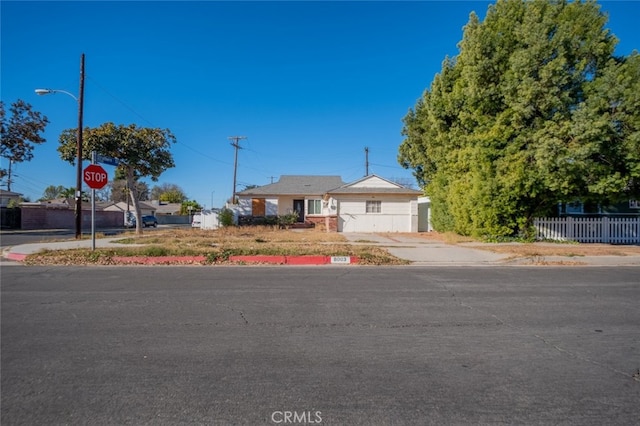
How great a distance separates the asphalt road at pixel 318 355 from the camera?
295cm

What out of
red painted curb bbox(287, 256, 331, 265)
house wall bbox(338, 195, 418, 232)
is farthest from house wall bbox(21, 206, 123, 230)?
red painted curb bbox(287, 256, 331, 265)

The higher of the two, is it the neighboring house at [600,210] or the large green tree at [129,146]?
the large green tree at [129,146]

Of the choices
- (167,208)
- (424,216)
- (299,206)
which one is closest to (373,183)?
(424,216)

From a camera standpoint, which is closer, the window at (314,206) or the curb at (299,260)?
the curb at (299,260)

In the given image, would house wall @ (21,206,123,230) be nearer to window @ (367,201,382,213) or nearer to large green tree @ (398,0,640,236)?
window @ (367,201,382,213)

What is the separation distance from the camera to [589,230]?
1834cm

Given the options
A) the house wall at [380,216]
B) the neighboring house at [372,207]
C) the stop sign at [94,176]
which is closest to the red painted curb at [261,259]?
the stop sign at [94,176]

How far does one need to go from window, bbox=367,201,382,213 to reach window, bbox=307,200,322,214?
21.5 ft

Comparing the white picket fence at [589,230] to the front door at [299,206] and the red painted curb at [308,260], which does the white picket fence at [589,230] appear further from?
the front door at [299,206]

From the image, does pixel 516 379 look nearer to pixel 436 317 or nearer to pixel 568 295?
pixel 436 317

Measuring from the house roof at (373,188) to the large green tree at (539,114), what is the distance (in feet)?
21.5

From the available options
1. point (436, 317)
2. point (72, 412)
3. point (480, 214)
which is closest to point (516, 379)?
point (436, 317)

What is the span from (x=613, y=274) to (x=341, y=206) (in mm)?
17264

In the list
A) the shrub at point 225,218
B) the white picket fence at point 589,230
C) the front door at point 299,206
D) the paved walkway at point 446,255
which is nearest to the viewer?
the paved walkway at point 446,255
